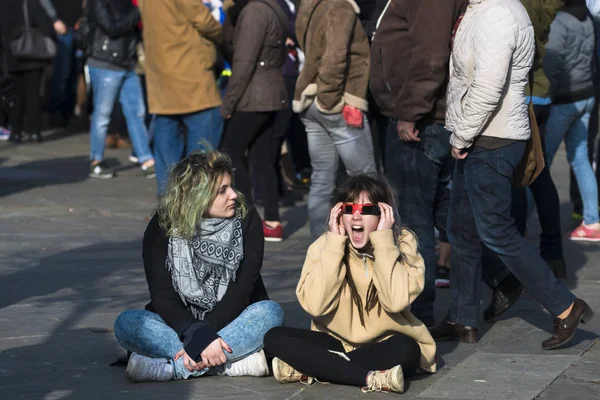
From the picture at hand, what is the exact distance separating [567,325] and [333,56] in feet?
7.88

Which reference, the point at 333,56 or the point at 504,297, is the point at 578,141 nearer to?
the point at 333,56

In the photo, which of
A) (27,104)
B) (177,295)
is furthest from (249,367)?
(27,104)

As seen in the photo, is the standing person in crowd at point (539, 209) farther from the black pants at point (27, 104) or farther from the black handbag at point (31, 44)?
the black pants at point (27, 104)

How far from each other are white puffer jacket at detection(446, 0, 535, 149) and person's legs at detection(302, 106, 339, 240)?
6.90ft

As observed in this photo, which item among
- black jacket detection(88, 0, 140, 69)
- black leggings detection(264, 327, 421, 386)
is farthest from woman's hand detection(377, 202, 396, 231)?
black jacket detection(88, 0, 140, 69)

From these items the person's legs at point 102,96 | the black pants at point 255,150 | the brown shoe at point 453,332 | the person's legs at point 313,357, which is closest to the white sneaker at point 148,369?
the person's legs at point 313,357

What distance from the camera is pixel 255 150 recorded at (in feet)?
28.6

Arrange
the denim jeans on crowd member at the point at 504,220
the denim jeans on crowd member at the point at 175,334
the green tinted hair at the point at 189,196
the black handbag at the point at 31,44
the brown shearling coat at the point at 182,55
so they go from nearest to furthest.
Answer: the denim jeans on crowd member at the point at 175,334, the green tinted hair at the point at 189,196, the denim jeans on crowd member at the point at 504,220, the brown shearling coat at the point at 182,55, the black handbag at the point at 31,44

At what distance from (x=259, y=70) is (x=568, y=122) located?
2216mm

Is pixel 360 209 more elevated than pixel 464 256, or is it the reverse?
pixel 360 209

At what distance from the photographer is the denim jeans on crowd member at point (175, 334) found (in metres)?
5.09

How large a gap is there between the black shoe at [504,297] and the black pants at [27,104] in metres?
8.41


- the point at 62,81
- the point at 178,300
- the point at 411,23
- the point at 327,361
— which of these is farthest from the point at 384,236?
the point at 62,81

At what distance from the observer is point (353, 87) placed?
7.20 m
